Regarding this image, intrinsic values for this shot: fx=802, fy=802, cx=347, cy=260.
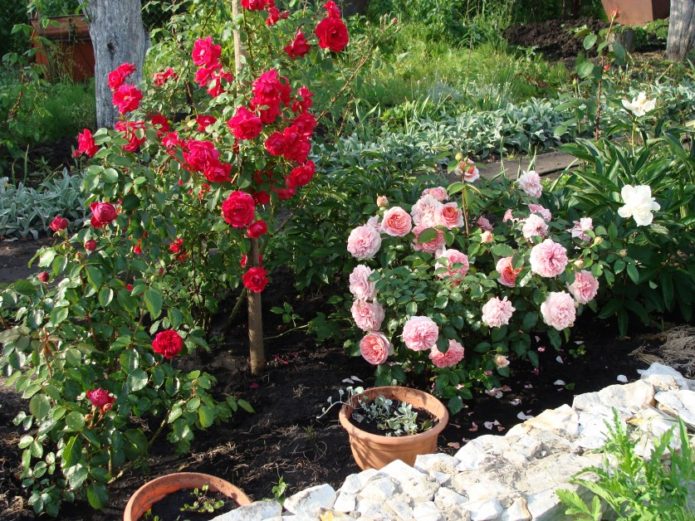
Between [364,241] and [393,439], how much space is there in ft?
2.66

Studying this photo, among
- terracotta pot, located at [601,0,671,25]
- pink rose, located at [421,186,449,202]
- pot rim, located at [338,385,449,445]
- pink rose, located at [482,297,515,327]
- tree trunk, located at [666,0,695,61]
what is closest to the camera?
pot rim, located at [338,385,449,445]

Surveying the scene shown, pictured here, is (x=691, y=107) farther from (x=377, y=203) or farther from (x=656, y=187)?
(x=377, y=203)

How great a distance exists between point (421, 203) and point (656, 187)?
1.17 metres

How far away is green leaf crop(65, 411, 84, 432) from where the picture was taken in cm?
233

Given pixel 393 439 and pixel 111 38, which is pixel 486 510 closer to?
pixel 393 439

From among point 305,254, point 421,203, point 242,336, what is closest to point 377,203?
point 421,203

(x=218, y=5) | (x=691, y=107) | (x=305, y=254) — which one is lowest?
(x=691, y=107)

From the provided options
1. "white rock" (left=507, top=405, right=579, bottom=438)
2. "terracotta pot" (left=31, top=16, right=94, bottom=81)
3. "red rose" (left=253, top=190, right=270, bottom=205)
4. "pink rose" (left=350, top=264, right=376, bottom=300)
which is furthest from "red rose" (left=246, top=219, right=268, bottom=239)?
"terracotta pot" (left=31, top=16, right=94, bottom=81)

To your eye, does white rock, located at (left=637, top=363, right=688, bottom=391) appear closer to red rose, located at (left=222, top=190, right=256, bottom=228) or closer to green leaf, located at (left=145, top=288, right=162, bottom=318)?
red rose, located at (left=222, top=190, right=256, bottom=228)

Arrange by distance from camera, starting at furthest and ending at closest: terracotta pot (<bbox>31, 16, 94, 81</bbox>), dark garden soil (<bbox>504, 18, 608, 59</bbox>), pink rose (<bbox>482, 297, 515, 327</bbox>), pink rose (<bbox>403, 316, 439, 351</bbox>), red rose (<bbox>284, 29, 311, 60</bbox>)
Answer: dark garden soil (<bbox>504, 18, 608, 59</bbox>)
terracotta pot (<bbox>31, 16, 94, 81</bbox>)
red rose (<bbox>284, 29, 311, 60</bbox>)
pink rose (<bbox>482, 297, 515, 327</bbox>)
pink rose (<bbox>403, 316, 439, 351</bbox>)

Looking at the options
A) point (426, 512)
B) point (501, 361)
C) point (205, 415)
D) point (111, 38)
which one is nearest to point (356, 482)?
point (426, 512)

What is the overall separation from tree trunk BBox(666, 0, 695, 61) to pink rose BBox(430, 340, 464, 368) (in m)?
6.85

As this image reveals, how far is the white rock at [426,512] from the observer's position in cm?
206

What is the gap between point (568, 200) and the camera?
3.55 m
